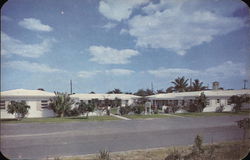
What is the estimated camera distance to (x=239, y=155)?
5.95 metres

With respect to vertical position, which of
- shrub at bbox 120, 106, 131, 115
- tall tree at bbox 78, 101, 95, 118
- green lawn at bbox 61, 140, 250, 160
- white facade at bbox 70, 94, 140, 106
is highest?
white facade at bbox 70, 94, 140, 106

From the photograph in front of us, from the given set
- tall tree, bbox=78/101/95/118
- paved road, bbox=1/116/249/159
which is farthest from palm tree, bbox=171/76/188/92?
tall tree, bbox=78/101/95/118

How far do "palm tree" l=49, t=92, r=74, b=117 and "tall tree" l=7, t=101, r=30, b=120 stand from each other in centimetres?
173

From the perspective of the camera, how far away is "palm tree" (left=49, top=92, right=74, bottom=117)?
1410cm

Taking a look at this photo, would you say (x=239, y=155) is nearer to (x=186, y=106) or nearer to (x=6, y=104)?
(x=186, y=106)

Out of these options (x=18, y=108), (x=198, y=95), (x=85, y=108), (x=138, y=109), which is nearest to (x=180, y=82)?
(x=198, y=95)

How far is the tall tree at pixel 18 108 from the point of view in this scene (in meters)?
12.1

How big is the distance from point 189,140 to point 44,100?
1108cm

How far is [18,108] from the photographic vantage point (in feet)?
40.9

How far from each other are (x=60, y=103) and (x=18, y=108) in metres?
2.71

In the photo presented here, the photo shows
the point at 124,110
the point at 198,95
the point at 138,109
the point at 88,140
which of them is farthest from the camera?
the point at 138,109

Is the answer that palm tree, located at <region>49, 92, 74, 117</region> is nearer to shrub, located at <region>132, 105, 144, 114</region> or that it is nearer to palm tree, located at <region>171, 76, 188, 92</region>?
shrub, located at <region>132, 105, 144, 114</region>

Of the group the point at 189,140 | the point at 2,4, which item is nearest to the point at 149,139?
the point at 189,140

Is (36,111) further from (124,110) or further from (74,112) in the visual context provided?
(124,110)
